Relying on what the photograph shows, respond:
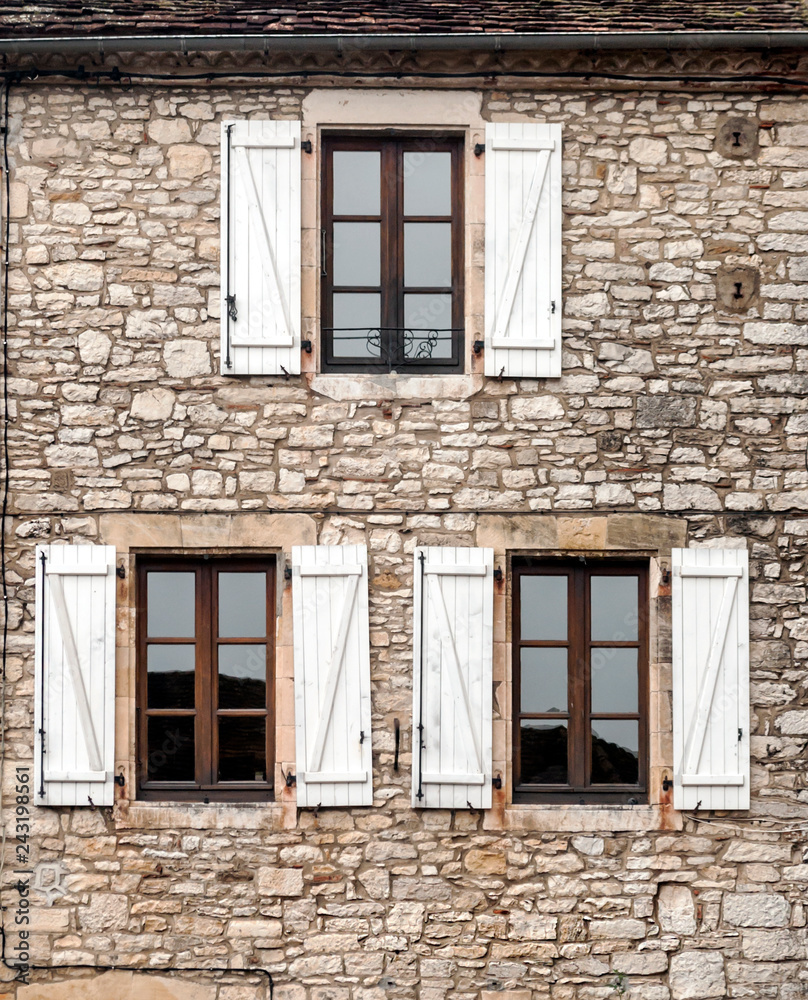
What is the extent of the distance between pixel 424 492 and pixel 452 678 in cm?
107

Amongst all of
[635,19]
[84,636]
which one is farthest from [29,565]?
[635,19]

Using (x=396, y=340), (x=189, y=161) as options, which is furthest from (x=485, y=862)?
(x=189, y=161)

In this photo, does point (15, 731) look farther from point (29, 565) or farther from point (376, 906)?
point (376, 906)

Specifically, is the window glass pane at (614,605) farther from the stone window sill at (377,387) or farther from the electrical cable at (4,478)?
the electrical cable at (4,478)

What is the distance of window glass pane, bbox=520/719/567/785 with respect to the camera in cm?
626

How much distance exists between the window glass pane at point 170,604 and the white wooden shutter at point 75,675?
274mm

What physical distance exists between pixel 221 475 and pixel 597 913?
327cm

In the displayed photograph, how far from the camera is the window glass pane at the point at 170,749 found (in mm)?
6219

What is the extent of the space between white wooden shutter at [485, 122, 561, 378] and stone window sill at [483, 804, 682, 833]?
2.47 metres

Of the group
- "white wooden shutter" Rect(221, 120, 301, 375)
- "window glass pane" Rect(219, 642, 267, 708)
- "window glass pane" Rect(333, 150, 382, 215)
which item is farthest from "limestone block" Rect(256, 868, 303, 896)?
"window glass pane" Rect(333, 150, 382, 215)

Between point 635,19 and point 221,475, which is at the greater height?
point 635,19

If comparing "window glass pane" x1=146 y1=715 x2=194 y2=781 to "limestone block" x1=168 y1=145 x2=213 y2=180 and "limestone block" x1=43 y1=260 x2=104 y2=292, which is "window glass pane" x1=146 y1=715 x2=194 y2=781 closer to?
"limestone block" x1=43 y1=260 x2=104 y2=292

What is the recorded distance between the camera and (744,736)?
6070 mm

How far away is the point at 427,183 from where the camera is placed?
644cm
